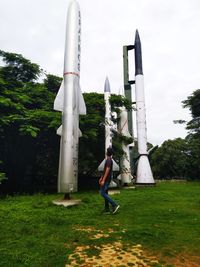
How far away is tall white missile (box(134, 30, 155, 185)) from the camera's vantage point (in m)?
22.7

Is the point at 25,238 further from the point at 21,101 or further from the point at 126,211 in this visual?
the point at 21,101

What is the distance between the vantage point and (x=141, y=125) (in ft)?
80.8

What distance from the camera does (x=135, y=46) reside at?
2741 centimetres

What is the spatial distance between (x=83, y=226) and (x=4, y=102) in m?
10.4

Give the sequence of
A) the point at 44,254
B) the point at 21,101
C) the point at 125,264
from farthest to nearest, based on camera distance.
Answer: the point at 21,101 < the point at 44,254 < the point at 125,264

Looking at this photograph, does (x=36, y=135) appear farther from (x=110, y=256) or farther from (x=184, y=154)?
(x=184, y=154)

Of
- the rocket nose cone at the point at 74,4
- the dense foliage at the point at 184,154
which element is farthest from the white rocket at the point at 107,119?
the dense foliage at the point at 184,154

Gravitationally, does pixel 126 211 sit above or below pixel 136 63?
below

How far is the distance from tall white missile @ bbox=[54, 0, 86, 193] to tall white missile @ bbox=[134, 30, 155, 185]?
417 inches

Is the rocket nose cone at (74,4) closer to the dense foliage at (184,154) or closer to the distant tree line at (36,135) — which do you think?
the distant tree line at (36,135)

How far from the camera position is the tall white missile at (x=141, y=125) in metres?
22.7

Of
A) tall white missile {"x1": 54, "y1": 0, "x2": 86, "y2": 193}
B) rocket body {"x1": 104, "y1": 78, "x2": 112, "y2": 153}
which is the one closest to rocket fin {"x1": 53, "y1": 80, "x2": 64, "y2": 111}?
tall white missile {"x1": 54, "y1": 0, "x2": 86, "y2": 193}

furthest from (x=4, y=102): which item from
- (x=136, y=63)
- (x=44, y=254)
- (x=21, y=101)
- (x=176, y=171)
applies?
(x=176, y=171)

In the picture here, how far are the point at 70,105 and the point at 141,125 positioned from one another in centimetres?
1308
